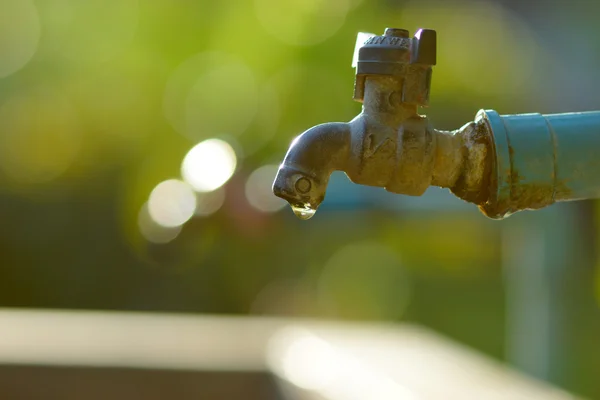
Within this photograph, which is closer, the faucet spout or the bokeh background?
the faucet spout

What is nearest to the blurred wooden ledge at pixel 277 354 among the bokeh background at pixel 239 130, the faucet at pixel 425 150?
the bokeh background at pixel 239 130

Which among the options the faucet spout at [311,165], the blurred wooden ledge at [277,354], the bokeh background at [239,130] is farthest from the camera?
the bokeh background at [239,130]

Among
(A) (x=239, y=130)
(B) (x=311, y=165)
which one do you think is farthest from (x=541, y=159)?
(A) (x=239, y=130)

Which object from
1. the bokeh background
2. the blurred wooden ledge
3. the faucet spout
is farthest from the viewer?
the bokeh background

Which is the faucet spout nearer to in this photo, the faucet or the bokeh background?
the faucet

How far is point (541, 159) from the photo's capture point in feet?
3.30

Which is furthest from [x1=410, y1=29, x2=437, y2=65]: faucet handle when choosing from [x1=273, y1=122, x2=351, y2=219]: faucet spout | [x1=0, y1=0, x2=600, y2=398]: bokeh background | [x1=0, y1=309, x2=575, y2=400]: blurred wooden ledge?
[x1=0, y1=0, x2=600, y2=398]: bokeh background

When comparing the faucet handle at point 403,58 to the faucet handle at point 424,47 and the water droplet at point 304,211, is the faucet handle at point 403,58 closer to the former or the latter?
the faucet handle at point 424,47

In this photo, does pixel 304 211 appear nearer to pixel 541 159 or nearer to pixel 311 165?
pixel 311 165

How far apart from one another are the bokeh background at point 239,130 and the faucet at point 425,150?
2772mm

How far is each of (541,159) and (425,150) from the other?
127mm

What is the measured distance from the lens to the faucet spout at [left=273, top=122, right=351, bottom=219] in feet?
3.28

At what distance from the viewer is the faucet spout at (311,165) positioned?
39.4 inches

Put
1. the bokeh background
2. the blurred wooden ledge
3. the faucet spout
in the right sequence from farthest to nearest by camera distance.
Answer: the bokeh background < the blurred wooden ledge < the faucet spout
